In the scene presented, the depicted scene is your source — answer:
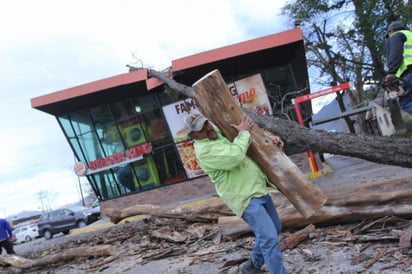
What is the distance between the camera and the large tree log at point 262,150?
3.49 metres

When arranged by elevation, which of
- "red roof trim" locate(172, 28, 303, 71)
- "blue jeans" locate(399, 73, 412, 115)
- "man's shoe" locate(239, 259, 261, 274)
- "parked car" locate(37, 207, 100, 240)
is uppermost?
"red roof trim" locate(172, 28, 303, 71)

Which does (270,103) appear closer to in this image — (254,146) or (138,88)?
(138,88)

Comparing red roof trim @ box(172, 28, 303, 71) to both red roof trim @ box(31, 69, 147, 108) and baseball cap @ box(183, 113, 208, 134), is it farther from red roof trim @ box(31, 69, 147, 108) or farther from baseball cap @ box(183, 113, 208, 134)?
baseball cap @ box(183, 113, 208, 134)

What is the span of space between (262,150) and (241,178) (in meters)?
0.45

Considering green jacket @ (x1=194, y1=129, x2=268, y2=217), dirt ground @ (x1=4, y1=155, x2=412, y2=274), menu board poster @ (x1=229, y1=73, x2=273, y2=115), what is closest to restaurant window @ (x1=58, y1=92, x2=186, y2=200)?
menu board poster @ (x1=229, y1=73, x2=273, y2=115)

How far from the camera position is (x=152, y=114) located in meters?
17.9

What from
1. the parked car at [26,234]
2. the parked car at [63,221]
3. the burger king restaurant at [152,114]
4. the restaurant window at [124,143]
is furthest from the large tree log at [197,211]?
the parked car at [26,234]

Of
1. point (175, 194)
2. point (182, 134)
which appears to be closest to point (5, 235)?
point (175, 194)

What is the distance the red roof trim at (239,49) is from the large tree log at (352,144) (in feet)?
34.0

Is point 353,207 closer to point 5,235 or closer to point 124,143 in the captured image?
point 5,235

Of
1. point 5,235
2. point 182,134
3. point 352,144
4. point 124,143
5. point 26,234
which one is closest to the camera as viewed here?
point 352,144

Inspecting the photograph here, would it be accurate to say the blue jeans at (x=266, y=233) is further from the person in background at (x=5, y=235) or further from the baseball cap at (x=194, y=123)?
the person in background at (x=5, y=235)

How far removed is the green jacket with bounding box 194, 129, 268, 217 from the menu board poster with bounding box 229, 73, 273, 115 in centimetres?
1336

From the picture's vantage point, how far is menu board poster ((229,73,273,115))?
16.4 m
